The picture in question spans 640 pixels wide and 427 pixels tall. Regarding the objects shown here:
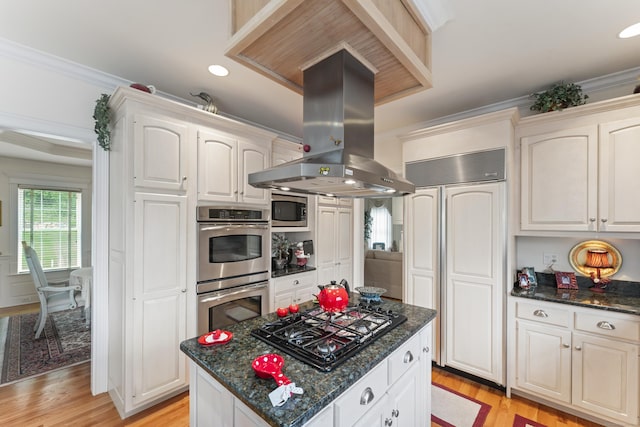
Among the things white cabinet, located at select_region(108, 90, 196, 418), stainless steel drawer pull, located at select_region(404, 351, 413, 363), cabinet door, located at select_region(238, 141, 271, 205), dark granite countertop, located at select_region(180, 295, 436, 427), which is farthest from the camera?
cabinet door, located at select_region(238, 141, 271, 205)

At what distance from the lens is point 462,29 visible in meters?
1.68

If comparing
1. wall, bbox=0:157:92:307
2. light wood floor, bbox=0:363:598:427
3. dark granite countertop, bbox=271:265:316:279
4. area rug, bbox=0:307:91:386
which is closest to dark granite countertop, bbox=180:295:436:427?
light wood floor, bbox=0:363:598:427

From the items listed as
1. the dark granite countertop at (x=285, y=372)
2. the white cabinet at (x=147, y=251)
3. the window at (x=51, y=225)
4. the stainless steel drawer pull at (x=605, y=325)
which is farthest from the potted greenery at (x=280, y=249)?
the window at (x=51, y=225)

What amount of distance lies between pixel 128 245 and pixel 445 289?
106 inches

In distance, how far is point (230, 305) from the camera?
248cm

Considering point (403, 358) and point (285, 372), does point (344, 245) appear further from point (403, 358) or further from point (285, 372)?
point (285, 372)

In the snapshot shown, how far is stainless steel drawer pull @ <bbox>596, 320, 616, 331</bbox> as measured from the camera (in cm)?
191

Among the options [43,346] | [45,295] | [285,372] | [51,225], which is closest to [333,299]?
[285,372]

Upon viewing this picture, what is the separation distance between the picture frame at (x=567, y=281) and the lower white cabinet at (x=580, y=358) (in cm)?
42

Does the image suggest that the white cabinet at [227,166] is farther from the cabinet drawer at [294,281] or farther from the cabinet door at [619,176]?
the cabinet door at [619,176]

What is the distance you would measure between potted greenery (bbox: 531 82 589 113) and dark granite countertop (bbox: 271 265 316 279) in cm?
268

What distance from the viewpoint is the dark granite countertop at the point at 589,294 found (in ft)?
6.35

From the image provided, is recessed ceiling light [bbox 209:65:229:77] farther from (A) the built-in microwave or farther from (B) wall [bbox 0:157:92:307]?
(B) wall [bbox 0:157:92:307]

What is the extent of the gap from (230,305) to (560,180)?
300 cm
